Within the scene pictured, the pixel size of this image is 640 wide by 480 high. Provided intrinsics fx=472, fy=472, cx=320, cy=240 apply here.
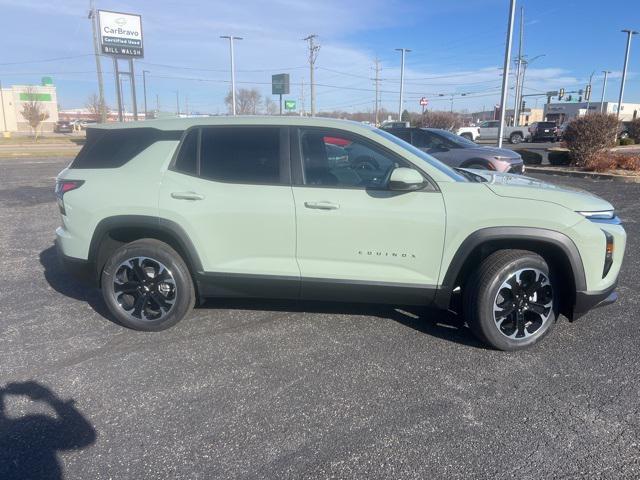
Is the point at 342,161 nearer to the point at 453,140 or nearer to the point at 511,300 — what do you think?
the point at 511,300

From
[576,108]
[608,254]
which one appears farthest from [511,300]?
[576,108]

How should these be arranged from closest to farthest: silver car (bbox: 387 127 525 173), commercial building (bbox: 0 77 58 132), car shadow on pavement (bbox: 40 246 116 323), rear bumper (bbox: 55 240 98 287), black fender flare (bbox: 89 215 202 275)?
black fender flare (bbox: 89 215 202 275) → rear bumper (bbox: 55 240 98 287) → car shadow on pavement (bbox: 40 246 116 323) → silver car (bbox: 387 127 525 173) → commercial building (bbox: 0 77 58 132)

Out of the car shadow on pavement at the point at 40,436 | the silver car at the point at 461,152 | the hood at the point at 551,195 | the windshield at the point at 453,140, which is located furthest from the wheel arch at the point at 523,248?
the windshield at the point at 453,140

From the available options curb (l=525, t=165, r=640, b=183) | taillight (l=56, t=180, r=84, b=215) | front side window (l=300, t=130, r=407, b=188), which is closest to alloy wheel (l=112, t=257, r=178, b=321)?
taillight (l=56, t=180, r=84, b=215)

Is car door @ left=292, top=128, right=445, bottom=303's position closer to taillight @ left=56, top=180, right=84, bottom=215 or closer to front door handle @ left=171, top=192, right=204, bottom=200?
front door handle @ left=171, top=192, right=204, bottom=200

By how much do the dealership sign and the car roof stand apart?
130ft

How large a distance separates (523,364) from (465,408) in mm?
812

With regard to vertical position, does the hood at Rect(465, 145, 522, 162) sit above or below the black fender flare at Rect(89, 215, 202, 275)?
above

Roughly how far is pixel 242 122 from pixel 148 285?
161cm

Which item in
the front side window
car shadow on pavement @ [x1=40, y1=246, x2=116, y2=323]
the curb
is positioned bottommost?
car shadow on pavement @ [x1=40, y1=246, x2=116, y2=323]

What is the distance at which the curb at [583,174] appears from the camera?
1301cm

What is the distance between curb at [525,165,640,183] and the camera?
42.7ft

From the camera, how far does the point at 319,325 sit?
4.20m

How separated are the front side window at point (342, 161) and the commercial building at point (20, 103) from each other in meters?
73.6
